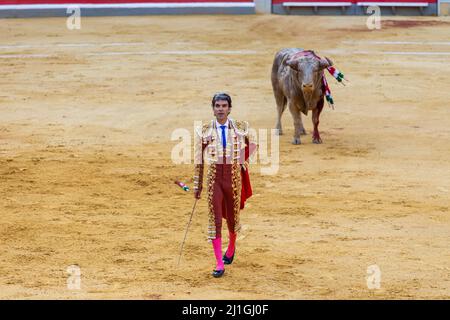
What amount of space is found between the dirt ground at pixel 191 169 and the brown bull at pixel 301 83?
0.39 metres

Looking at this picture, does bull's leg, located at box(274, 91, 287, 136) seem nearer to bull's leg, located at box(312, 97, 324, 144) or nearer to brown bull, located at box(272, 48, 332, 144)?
brown bull, located at box(272, 48, 332, 144)

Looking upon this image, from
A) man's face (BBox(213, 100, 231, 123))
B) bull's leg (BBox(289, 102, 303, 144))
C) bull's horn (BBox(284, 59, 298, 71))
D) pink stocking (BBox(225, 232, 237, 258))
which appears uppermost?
bull's horn (BBox(284, 59, 298, 71))

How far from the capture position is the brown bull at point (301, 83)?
1304cm

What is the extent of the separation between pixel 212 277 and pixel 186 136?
20.3 feet

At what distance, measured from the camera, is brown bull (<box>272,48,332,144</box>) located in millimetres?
13039

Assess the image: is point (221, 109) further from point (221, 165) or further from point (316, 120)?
point (316, 120)

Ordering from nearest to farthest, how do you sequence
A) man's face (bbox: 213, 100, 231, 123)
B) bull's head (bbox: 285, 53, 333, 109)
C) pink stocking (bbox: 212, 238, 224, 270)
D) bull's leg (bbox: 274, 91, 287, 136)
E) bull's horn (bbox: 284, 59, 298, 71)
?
man's face (bbox: 213, 100, 231, 123)
pink stocking (bbox: 212, 238, 224, 270)
bull's head (bbox: 285, 53, 333, 109)
bull's horn (bbox: 284, 59, 298, 71)
bull's leg (bbox: 274, 91, 287, 136)

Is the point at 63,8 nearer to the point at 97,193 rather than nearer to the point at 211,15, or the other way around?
the point at 211,15

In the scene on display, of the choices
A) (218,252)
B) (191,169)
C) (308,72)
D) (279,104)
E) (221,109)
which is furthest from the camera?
(279,104)

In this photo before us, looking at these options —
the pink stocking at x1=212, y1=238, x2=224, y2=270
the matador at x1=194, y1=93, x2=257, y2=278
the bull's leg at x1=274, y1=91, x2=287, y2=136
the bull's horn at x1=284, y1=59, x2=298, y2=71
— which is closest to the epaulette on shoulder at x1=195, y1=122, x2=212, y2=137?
the matador at x1=194, y1=93, x2=257, y2=278

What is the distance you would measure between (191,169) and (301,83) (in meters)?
1.91

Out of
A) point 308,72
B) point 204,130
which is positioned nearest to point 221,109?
point 204,130

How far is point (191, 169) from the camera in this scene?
1214 centimetres

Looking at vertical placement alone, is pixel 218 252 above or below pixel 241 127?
below
